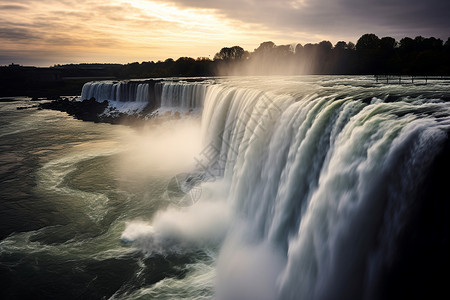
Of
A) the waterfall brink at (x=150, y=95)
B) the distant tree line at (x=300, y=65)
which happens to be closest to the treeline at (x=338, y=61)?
the distant tree line at (x=300, y=65)

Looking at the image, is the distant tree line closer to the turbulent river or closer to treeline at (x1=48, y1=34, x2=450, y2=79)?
treeline at (x1=48, y1=34, x2=450, y2=79)

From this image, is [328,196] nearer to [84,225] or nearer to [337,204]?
[337,204]

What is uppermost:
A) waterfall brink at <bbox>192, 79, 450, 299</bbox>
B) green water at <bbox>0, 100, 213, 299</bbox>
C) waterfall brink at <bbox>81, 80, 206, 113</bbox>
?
waterfall brink at <bbox>81, 80, 206, 113</bbox>

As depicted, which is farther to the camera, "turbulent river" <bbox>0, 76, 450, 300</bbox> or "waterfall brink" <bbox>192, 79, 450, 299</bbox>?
"waterfall brink" <bbox>192, 79, 450, 299</bbox>

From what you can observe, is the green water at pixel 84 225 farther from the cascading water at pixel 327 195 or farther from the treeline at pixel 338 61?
the treeline at pixel 338 61

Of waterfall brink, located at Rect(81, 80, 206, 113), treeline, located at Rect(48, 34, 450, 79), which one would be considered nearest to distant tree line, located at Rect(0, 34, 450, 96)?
treeline, located at Rect(48, 34, 450, 79)

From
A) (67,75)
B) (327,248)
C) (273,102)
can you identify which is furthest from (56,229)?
(67,75)

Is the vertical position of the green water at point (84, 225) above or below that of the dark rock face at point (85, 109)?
below
